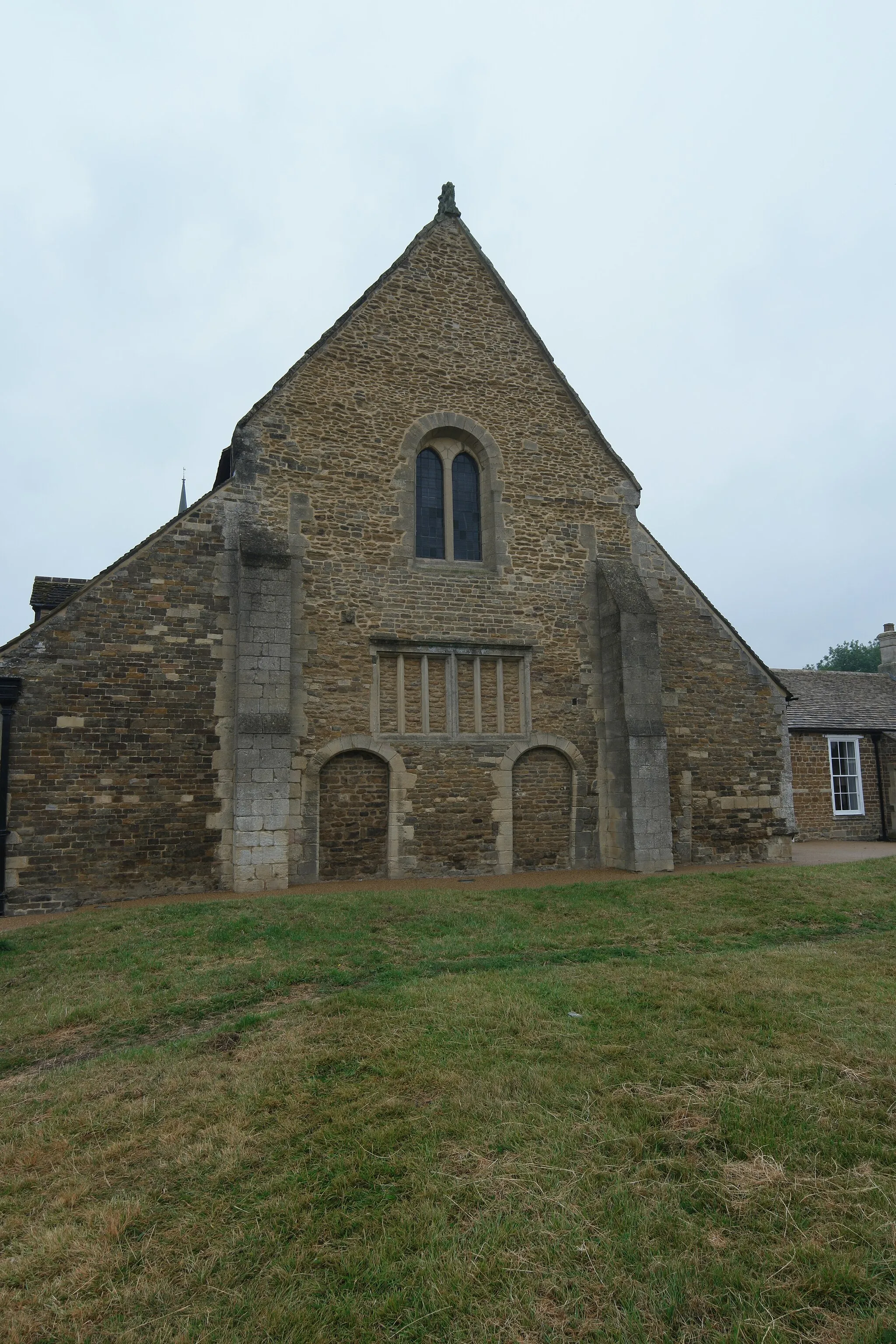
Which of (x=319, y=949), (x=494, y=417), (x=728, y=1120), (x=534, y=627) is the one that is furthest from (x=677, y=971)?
(x=494, y=417)

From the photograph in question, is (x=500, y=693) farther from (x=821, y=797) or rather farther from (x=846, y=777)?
(x=846, y=777)

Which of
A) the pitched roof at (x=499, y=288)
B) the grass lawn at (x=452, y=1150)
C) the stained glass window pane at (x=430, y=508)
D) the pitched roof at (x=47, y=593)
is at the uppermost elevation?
the pitched roof at (x=499, y=288)

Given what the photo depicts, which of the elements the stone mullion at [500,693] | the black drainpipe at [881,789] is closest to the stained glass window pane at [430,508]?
the stone mullion at [500,693]

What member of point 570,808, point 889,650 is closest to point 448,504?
point 570,808

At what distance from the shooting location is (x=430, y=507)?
1398cm

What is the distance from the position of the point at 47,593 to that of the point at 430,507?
778 cm

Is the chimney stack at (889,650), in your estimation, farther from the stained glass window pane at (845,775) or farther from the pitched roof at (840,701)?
the stained glass window pane at (845,775)

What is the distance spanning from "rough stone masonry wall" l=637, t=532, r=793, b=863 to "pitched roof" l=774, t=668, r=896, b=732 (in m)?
6.31

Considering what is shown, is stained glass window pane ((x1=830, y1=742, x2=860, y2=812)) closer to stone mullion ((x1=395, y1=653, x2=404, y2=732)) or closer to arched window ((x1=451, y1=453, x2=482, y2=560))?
arched window ((x1=451, y1=453, x2=482, y2=560))

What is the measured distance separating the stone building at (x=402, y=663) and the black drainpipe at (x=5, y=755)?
0.21ft

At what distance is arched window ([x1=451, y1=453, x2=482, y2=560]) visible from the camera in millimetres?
14133

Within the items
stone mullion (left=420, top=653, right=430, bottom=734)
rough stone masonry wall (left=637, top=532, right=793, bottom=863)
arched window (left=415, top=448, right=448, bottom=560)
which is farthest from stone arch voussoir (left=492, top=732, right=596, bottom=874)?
arched window (left=415, top=448, right=448, bottom=560)

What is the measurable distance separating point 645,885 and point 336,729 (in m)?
5.46

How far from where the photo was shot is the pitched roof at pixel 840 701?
2133 centimetres
